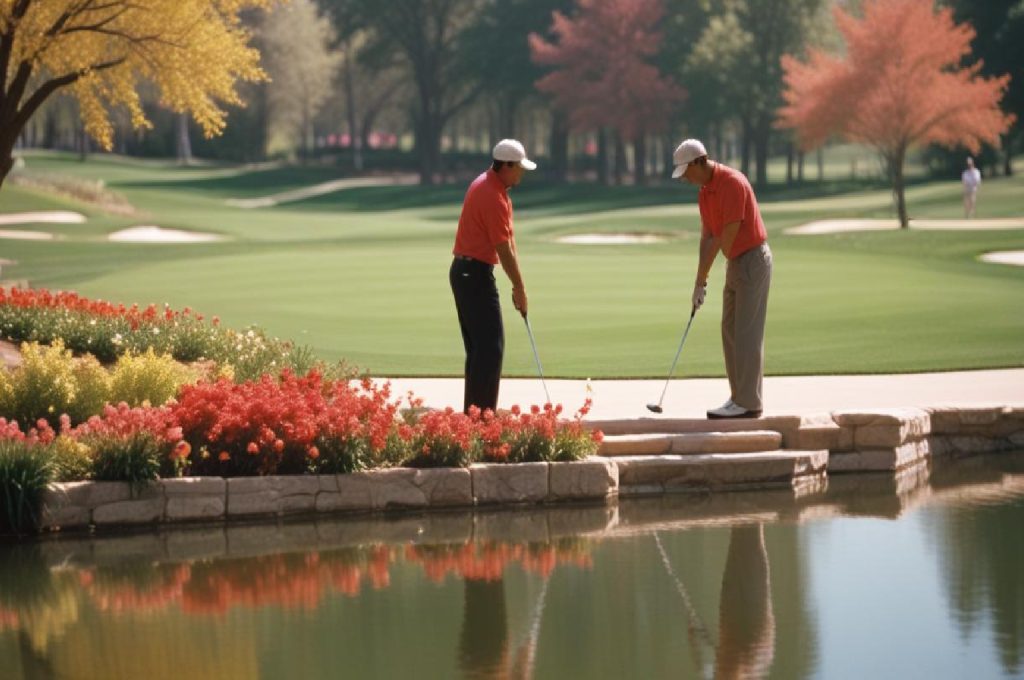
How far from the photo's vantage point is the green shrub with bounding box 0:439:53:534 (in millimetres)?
11188

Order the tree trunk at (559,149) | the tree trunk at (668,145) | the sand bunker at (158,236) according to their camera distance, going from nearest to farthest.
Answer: the sand bunker at (158,236) → the tree trunk at (559,149) → the tree trunk at (668,145)

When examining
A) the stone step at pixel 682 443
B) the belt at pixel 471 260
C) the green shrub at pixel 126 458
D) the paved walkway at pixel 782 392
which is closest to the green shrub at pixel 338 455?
the green shrub at pixel 126 458

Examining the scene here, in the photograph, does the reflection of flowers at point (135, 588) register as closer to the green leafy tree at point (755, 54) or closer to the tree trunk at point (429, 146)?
the green leafy tree at point (755, 54)

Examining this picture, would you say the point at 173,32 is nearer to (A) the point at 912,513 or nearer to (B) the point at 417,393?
(B) the point at 417,393

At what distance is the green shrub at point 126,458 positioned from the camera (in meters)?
11.5

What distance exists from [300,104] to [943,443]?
327 ft

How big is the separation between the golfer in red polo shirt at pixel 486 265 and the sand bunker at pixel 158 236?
1373 inches

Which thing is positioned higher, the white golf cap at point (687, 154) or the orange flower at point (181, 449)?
the white golf cap at point (687, 154)

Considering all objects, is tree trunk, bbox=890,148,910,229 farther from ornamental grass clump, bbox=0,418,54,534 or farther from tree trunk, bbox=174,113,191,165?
tree trunk, bbox=174,113,191,165

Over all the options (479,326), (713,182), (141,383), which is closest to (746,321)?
(713,182)

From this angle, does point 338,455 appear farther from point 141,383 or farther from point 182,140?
point 182,140

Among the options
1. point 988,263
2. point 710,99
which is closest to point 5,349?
point 988,263

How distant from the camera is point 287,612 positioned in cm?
Answer: 916

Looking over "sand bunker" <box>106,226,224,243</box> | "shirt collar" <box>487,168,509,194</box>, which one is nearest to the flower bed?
"shirt collar" <box>487,168,509,194</box>
